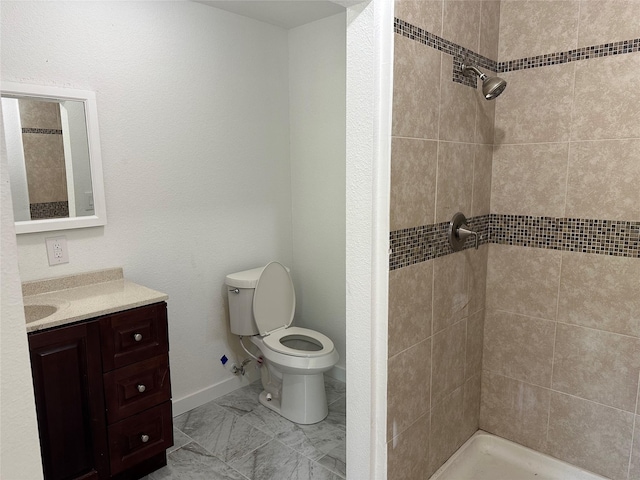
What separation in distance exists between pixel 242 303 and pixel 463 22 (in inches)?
75.1

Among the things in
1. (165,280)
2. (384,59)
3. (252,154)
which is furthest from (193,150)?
(384,59)

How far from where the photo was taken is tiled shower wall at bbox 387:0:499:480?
5.17 ft

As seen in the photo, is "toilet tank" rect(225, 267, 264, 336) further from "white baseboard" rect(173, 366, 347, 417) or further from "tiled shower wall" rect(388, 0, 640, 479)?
"tiled shower wall" rect(388, 0, 640, 479)

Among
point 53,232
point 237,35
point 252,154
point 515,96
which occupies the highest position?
point 237,35

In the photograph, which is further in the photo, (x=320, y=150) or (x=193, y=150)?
(x=320, y=150)

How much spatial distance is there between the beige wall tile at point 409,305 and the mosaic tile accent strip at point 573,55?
101 cm

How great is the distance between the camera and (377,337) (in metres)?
1.59

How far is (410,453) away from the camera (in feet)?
5.91

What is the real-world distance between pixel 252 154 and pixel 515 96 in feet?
5.39

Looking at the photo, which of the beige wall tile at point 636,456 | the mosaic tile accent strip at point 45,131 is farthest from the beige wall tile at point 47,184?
the beige wall tile at point 636,456

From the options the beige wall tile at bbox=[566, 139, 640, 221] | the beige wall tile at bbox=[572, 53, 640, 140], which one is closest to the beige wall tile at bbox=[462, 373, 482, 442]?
the beige wall tile at bbox=[566, 139, 640, 221]

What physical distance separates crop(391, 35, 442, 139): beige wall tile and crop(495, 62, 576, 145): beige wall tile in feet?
1.83

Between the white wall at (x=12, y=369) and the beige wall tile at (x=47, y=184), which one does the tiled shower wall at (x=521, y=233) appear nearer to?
the white wall at (x=12, y=369)

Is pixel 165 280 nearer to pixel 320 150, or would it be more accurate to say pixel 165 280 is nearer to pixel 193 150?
pixel 193 150
